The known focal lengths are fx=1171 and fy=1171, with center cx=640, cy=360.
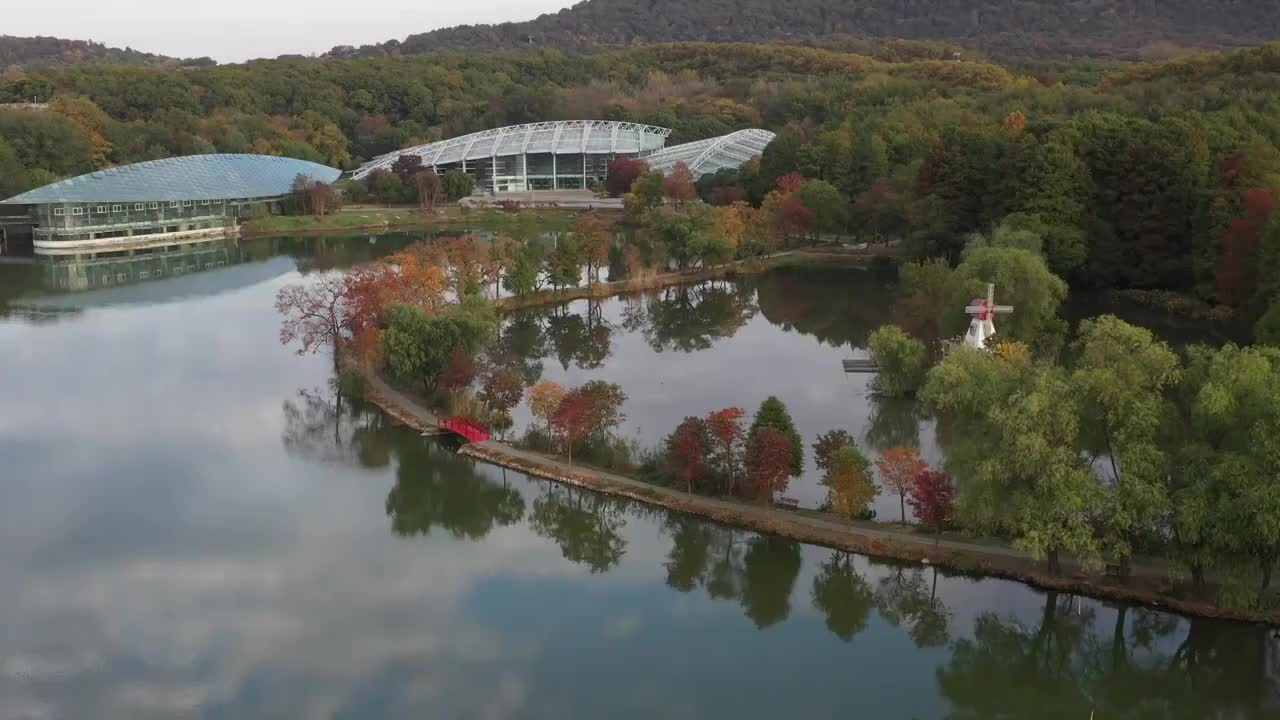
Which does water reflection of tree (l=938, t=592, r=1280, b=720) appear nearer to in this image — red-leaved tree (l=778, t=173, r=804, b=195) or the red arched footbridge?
the red arched footbridge

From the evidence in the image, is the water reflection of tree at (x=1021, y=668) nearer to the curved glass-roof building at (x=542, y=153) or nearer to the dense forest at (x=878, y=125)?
the dense forest at (x=878, y=125)

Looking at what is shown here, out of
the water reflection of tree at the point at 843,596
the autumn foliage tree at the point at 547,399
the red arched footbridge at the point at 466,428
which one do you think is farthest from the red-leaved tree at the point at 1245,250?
the red arched footbridge at the point at 466,428

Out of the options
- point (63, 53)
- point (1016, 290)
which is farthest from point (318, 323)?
point (63, 53)

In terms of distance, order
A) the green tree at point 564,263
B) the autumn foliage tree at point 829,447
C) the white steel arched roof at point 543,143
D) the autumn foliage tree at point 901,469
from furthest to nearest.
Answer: the white steel arched roof at point 543,143 < the green tree at point 564,263 < the autumn foliage tree at point 829,447 < the autumn foliage tree at point 901,469

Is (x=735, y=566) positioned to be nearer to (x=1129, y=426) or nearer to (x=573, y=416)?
(x=573, y=416)

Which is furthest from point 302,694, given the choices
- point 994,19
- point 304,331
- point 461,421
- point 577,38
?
point 577,38

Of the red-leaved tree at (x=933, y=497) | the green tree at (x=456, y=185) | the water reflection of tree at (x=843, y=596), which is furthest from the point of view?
the green tree at (x=456, y=185)

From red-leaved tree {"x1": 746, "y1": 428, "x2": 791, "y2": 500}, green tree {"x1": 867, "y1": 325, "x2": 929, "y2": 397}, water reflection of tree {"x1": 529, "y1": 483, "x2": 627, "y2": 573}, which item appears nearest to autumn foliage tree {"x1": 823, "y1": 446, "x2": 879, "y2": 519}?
red-leaved tree {"x1": 746, "y1": 428, "x2": 791, "y2": 500}
